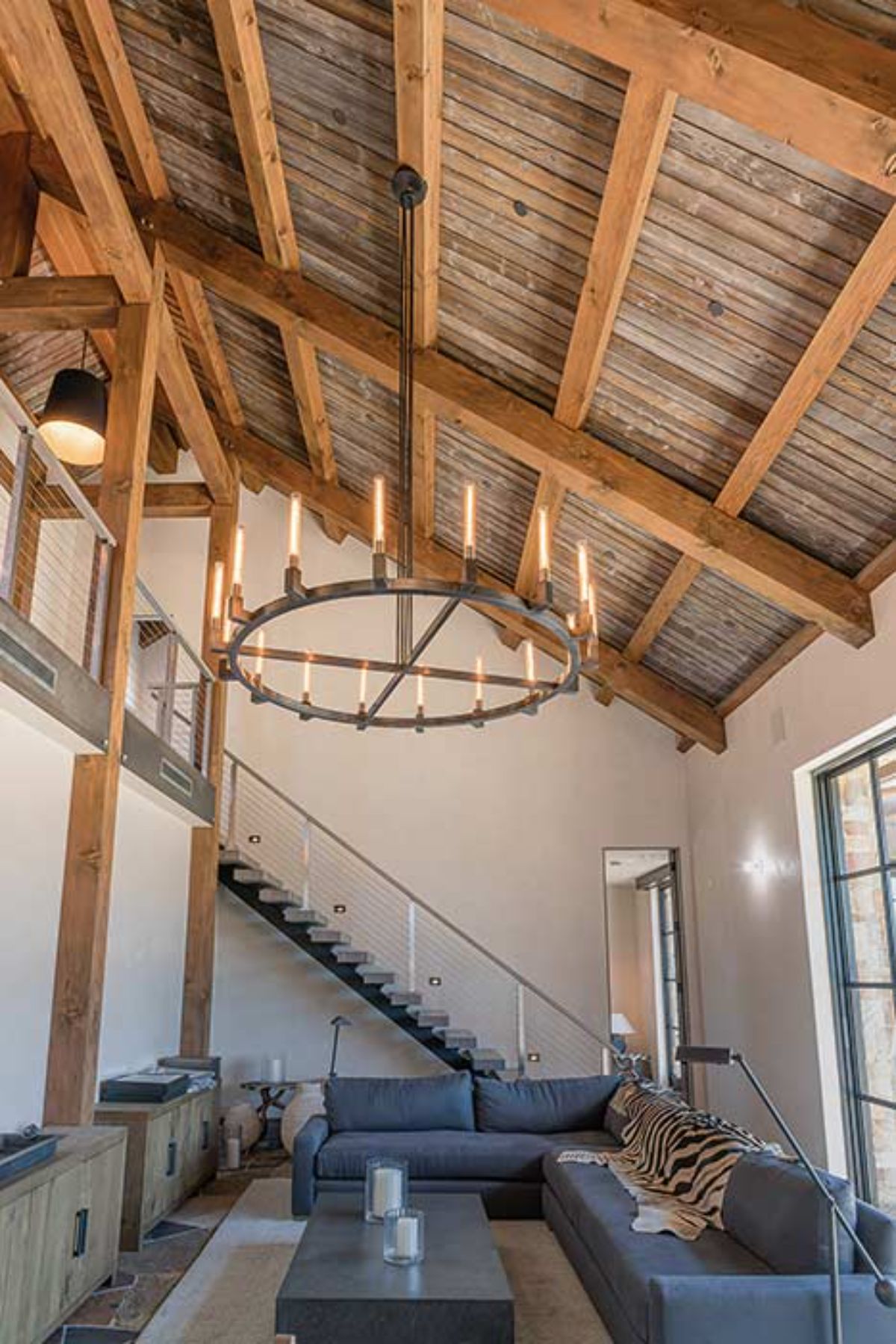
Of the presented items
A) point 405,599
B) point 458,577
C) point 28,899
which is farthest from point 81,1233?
point 458,577

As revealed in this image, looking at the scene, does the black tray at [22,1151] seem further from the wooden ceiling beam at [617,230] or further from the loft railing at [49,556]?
the wooden ceiling beam at [617,230]

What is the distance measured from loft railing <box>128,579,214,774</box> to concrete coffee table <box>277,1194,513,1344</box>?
3.64m

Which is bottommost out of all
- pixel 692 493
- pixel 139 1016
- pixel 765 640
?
pixel 139 1016

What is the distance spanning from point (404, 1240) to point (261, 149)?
200 inches

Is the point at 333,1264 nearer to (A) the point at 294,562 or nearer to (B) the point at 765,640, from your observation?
(A) the point at 294,562

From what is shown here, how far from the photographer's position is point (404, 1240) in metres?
3.94

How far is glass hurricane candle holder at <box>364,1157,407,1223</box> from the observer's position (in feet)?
14.7

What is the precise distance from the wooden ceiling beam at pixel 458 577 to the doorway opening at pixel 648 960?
5.64 ft

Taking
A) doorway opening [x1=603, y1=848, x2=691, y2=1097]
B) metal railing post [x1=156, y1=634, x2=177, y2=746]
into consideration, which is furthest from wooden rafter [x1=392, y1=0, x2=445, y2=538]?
doorway opening [x1=603, y1=848, x2=691, y2=1097]

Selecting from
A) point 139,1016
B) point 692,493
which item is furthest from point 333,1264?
point 692,493

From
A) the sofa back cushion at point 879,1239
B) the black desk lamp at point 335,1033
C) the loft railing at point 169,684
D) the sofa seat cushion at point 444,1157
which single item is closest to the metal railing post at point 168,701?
the loft railing at point 169,684

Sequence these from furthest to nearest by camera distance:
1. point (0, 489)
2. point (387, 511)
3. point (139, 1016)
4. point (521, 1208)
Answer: point (387, 511)
point (0, 489)
point (139, 1016)
point (521, 1208)

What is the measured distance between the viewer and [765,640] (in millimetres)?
6984

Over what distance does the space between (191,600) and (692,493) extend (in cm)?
580
